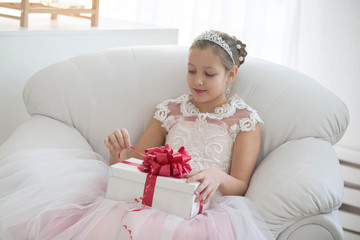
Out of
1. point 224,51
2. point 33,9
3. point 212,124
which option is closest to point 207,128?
point 212,124

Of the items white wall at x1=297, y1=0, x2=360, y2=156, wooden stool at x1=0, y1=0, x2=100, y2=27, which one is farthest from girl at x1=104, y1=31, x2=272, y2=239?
white wall at x1=297, y1=0, x2=360, y2=156

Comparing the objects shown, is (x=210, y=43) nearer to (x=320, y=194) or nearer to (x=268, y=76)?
(x=268, y=76)

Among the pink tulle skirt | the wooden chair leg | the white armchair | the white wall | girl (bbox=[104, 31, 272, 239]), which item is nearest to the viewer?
the pink tulle skirt

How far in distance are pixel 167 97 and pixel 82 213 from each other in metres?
0.69

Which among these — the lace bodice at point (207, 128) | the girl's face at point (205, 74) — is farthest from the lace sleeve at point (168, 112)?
the girl's face at point (205, 74)

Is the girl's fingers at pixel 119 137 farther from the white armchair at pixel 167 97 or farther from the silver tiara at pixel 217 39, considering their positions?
the silver tiara at pixel 217 39

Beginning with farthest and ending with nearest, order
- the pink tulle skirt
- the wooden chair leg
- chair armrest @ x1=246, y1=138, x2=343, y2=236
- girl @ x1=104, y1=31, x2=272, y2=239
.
A: the wooden chair leg → girl @ x1=104, y1=31, x2=272, y2=239 → chair armrest @ x1=246, y1=138, x2=343, y2=236 → the pink tulle skirt

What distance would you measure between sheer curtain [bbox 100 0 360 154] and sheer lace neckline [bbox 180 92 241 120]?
1.26 m

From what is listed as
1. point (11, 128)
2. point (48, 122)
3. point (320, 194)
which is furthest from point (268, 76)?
point (11, 128)

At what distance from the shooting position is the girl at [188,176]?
4.29 feet

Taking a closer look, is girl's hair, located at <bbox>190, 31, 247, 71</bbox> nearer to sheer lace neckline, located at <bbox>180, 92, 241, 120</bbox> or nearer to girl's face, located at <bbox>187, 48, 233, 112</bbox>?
girl's face, located at <bbox>187, 48, 233, 112</bbox>

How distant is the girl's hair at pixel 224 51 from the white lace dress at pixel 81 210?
34cm

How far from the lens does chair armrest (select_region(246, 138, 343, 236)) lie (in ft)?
4.59

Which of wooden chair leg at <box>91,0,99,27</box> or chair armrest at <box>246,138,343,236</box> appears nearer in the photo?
chair armrest at <box>246,138,343,236</box>
